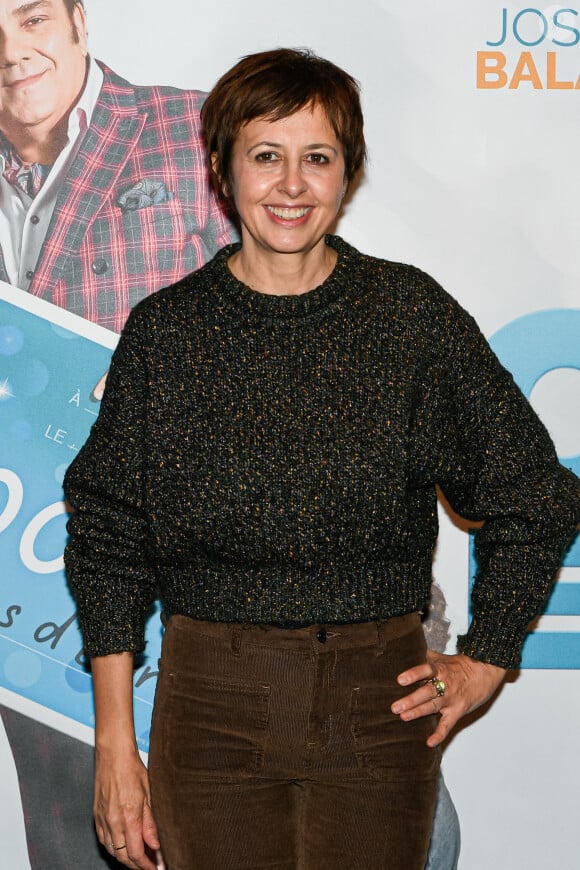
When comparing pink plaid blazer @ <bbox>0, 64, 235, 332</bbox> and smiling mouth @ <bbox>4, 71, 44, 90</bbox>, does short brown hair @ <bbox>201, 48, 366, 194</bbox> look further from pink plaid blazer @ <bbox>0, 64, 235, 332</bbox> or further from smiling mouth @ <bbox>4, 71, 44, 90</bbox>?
smiling mouth @ <bbox>4, 71, 44, 90</bbox>

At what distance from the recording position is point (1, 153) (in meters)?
2.07

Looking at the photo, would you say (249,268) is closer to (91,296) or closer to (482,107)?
(91,296)

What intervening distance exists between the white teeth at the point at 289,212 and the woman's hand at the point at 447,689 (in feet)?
2.38

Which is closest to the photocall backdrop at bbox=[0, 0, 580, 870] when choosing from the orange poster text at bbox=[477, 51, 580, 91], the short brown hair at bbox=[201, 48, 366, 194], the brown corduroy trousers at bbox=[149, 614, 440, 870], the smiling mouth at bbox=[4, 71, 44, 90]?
the orange poster text at bbox=[477, 51, 580, 91]

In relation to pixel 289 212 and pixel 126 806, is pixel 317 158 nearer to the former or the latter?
pixel 289 212

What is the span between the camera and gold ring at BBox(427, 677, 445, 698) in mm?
1569

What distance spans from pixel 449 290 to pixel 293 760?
3.49ft

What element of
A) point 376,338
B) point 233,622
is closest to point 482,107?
point 376,338

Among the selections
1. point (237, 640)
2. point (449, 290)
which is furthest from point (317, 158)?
point (237, 640)

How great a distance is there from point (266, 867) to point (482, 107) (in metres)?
1.50

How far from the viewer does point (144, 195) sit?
6.86ft

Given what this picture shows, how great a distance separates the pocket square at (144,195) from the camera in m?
2.09

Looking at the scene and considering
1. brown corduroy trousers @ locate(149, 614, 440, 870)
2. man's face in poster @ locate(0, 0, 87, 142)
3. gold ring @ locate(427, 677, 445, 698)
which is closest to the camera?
brown corduroy trousers @ locate(149, 614, 440, 870)

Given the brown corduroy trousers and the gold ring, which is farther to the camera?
the gold ring
